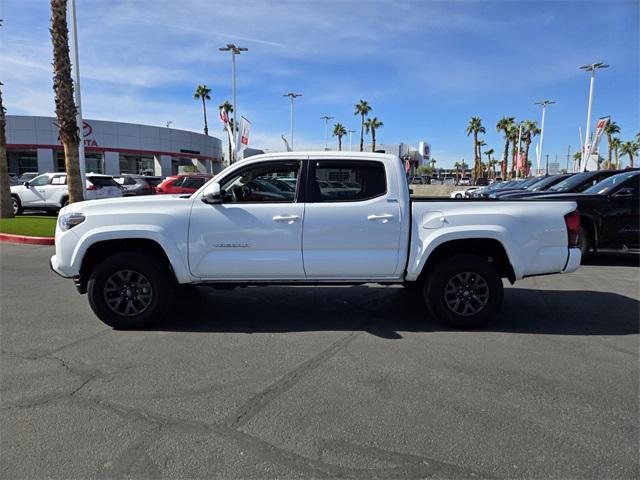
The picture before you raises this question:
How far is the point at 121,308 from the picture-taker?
5.00 meters

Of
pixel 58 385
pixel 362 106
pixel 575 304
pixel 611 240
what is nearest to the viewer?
pixel 58 385

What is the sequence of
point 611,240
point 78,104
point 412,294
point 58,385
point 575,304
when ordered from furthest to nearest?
point 78,104 → point 611,240 → point 412,294 → point 575,304 → point 58,385

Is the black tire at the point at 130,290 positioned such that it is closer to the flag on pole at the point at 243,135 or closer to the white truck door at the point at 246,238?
the white truck door at the point at 246,238

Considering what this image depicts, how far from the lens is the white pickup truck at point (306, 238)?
483 cm

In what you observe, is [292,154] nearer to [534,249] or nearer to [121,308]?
[121,308]

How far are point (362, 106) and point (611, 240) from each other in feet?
234

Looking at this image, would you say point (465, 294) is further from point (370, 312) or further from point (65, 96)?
point (65, 96)

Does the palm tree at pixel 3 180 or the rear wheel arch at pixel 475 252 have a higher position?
the palm tree at pixel 3 180

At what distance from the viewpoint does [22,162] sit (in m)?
48.7

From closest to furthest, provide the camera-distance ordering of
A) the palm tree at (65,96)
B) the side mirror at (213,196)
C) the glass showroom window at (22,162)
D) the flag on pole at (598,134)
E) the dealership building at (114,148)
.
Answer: the side mirror at (213,196), the palm tree at (65,96), the flag on pole at (598,134), the dealership building at (114,148), the glass showroom window at (22,162)

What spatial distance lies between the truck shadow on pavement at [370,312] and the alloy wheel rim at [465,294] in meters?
0.28

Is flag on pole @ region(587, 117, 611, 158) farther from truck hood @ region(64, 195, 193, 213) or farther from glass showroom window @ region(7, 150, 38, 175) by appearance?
glass showroom window @ region(7, 150, 38, 175)

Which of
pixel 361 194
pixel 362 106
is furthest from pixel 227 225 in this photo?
pixel 362 106

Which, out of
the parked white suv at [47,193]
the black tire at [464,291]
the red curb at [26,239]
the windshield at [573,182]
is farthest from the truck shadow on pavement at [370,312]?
the parked white suv at [47,193]
